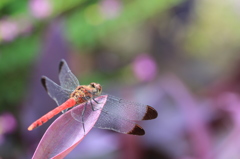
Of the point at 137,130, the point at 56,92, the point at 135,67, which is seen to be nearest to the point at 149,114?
the point at 137,130

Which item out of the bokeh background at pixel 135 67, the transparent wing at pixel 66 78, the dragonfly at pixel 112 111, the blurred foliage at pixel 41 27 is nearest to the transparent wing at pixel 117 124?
the dragonfly at pixel 112 111

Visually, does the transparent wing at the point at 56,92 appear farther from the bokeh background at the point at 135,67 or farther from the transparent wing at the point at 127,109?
the bokeh background at the point at 135,67

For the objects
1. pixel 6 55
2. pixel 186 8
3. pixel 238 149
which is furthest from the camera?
pixel 186 8

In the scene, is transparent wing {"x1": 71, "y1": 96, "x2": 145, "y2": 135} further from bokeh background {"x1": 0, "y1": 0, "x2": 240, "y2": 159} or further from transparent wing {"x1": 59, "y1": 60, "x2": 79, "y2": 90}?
bokeh background {"x1": 0, "y1": 0, "x2": 240, "y2": 159}

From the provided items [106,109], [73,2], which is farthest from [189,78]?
[106,109]

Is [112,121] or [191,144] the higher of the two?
[191,144]

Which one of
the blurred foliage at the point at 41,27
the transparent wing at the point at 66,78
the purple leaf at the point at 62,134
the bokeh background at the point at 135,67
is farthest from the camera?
the blurred foliage at the point at 41,27

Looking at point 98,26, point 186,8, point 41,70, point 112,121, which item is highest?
point 186,8

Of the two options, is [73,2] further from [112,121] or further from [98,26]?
[112,121]
